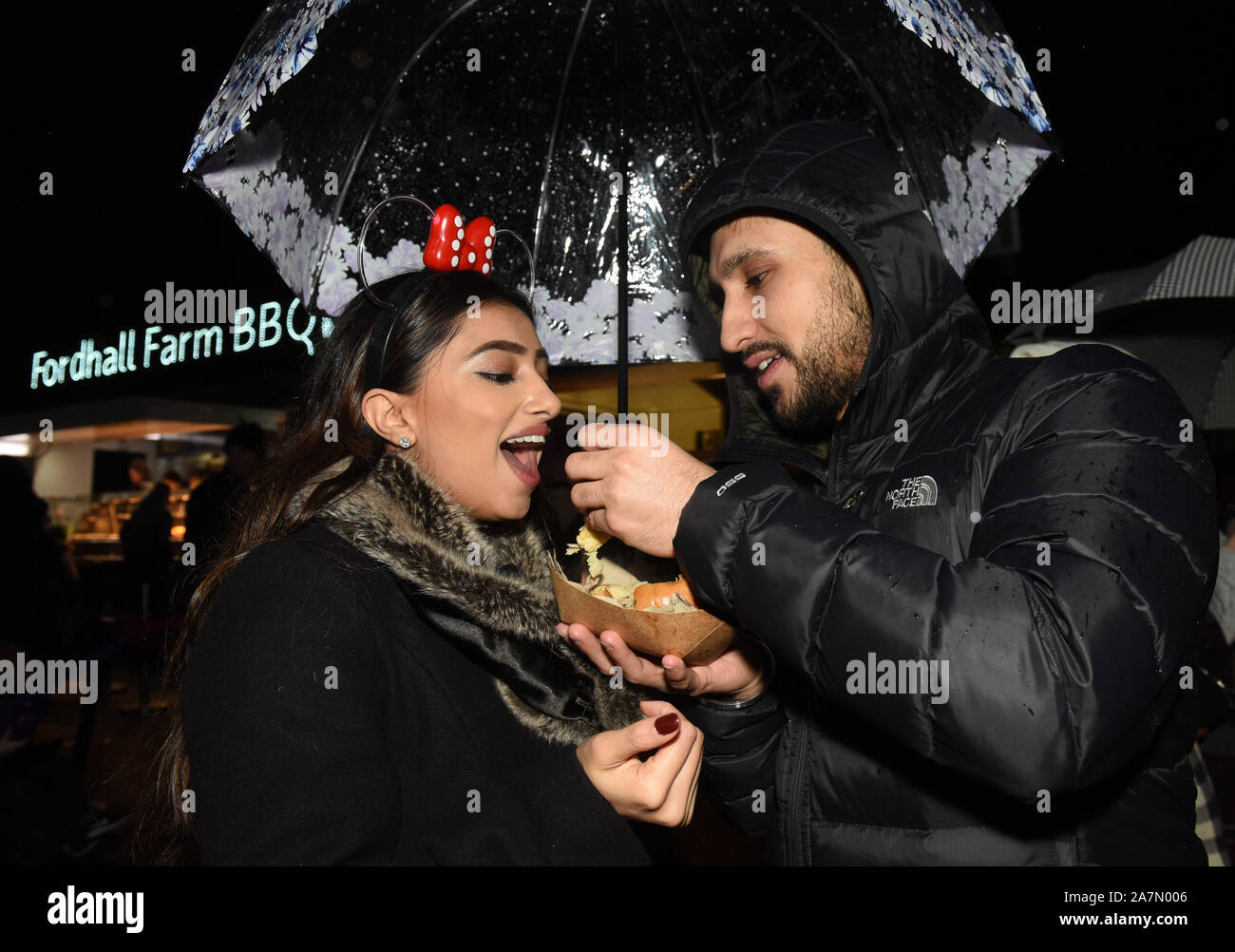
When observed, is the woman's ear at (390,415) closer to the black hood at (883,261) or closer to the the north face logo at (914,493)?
the black hood at (883,261)

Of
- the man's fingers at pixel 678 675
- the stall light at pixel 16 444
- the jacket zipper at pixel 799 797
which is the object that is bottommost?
the jacket zipper at pixel 799 797

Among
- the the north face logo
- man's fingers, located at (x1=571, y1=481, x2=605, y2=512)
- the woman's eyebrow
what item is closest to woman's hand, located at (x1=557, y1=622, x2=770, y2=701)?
man's fingers, located at (x1=571, y1=481, x2=605, y2=512)

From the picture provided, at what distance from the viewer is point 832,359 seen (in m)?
1.96

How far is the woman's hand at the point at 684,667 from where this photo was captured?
156 cm

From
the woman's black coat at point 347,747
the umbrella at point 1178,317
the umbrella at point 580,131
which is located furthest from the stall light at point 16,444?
the umbrella at point 1178,317

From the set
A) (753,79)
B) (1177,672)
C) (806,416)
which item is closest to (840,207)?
(806,416)

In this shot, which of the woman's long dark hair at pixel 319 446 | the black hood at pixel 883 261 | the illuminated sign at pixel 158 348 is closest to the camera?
the black hood at pixel 883 261

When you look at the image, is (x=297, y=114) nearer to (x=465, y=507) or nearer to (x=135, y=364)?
(x=465, y=507)

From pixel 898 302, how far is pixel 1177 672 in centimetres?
89

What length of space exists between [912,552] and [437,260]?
1456 millimetres

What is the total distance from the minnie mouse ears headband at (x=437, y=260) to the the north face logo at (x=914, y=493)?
1234 millimetres

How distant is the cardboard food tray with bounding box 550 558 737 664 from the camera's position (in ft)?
4.65
